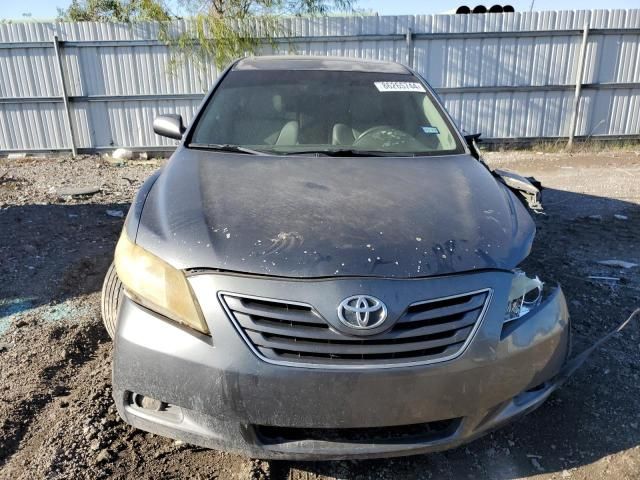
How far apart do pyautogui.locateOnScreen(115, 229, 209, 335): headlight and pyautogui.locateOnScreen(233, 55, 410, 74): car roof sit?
2.01m

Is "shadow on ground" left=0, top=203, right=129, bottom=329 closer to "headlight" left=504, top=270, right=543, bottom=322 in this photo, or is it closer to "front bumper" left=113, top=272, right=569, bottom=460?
"front bumper" left=113, top=272, right=569, bottom=460

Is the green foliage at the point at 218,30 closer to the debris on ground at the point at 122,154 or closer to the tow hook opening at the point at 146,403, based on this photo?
the debris on ground at the point at 122,154

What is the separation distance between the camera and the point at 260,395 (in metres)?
1.55

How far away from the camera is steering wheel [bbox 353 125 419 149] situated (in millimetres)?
2902

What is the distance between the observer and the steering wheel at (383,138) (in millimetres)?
2902

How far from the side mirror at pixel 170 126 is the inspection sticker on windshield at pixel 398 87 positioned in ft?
4.34

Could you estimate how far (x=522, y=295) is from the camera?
1.80 m

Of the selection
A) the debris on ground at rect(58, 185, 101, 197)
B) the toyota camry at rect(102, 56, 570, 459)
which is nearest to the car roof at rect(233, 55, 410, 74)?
the toyota camry at rect(102, 56, 570, 459)

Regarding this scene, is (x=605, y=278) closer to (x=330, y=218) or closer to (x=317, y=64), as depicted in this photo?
(x=317, y=64)

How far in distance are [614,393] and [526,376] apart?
43.0 inches

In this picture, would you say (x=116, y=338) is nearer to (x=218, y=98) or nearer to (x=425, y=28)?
(x=218, y=98)

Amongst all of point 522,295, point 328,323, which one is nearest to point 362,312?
point 328,323

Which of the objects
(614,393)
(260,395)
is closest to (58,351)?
(260,395)

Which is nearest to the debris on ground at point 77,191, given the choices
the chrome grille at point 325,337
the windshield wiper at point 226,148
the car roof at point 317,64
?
the car roof at point 317,64
